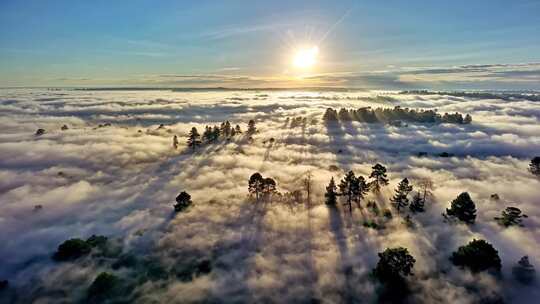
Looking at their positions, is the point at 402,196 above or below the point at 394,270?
above

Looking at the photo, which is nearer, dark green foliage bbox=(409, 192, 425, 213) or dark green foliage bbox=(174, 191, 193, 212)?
dark green foliage bbox=(409, 192, 425, 213)

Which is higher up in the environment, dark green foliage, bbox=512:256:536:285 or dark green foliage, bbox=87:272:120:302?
dark green foliage, bbox=512:256:536:285

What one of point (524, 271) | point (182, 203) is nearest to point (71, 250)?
point (182, 203)

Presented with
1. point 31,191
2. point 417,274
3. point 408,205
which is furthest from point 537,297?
point 31,191

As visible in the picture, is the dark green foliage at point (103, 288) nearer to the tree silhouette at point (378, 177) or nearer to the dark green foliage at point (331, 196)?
the dark green foliage at point (331, 196)

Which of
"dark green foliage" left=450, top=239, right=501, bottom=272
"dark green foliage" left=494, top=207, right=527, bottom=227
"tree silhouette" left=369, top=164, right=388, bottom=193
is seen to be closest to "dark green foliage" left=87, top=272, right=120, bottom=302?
"dark green foliage" left=450, top=239, right=501, bottom=272

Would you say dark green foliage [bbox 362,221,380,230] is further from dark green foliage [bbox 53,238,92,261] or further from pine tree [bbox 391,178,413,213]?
dark green foliage [bbox 53,238,92,261]

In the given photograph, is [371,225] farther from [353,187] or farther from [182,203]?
[182,203]
